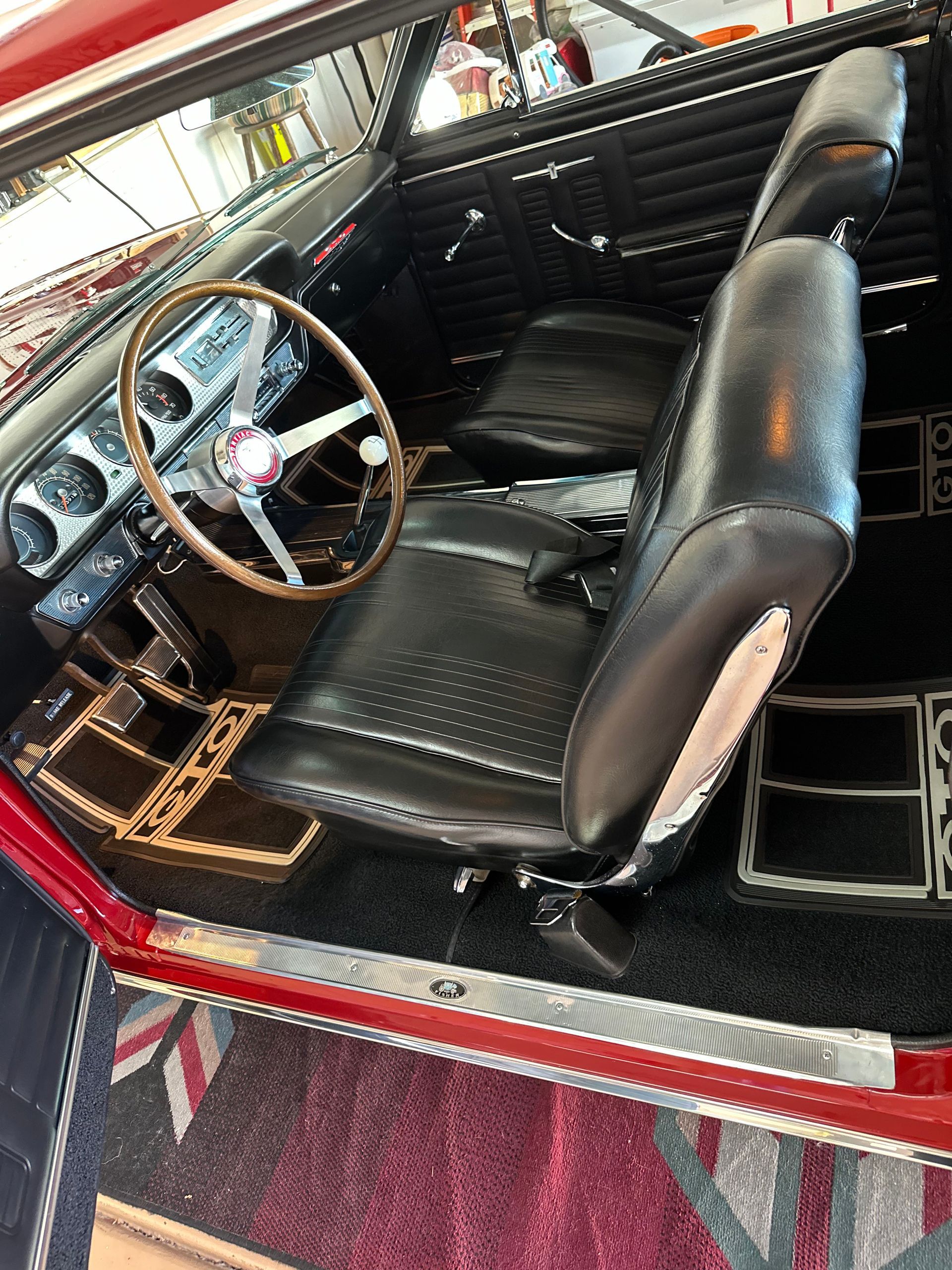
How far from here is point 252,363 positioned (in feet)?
4.31

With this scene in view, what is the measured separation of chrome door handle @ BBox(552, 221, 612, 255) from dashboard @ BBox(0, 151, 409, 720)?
453 mm

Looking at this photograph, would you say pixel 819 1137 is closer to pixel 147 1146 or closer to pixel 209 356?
pixel 147 1146

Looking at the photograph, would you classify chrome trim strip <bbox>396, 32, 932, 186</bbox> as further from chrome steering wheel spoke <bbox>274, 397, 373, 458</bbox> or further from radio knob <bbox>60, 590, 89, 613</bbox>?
radio knob <bbox>60, 590, 89, 613</bbox>

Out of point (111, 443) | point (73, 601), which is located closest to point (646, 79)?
point (111, 443)

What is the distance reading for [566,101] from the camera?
1792 mm

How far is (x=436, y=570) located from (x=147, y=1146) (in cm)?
112

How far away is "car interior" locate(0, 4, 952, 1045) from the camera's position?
693 millimetres

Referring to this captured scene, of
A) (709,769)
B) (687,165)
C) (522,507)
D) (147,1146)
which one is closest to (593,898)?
(709,769)

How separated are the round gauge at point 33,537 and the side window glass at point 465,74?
133cm

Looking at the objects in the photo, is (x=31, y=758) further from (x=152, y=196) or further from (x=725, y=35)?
(x=725, y=35)

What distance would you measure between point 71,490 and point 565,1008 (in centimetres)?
105

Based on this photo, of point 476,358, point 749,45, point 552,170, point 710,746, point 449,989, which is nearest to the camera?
point 710,746

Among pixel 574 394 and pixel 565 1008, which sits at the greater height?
pixel 574 394

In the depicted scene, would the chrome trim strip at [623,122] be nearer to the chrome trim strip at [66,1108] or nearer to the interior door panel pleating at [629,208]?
the interior door panel pleating at [629,208]
